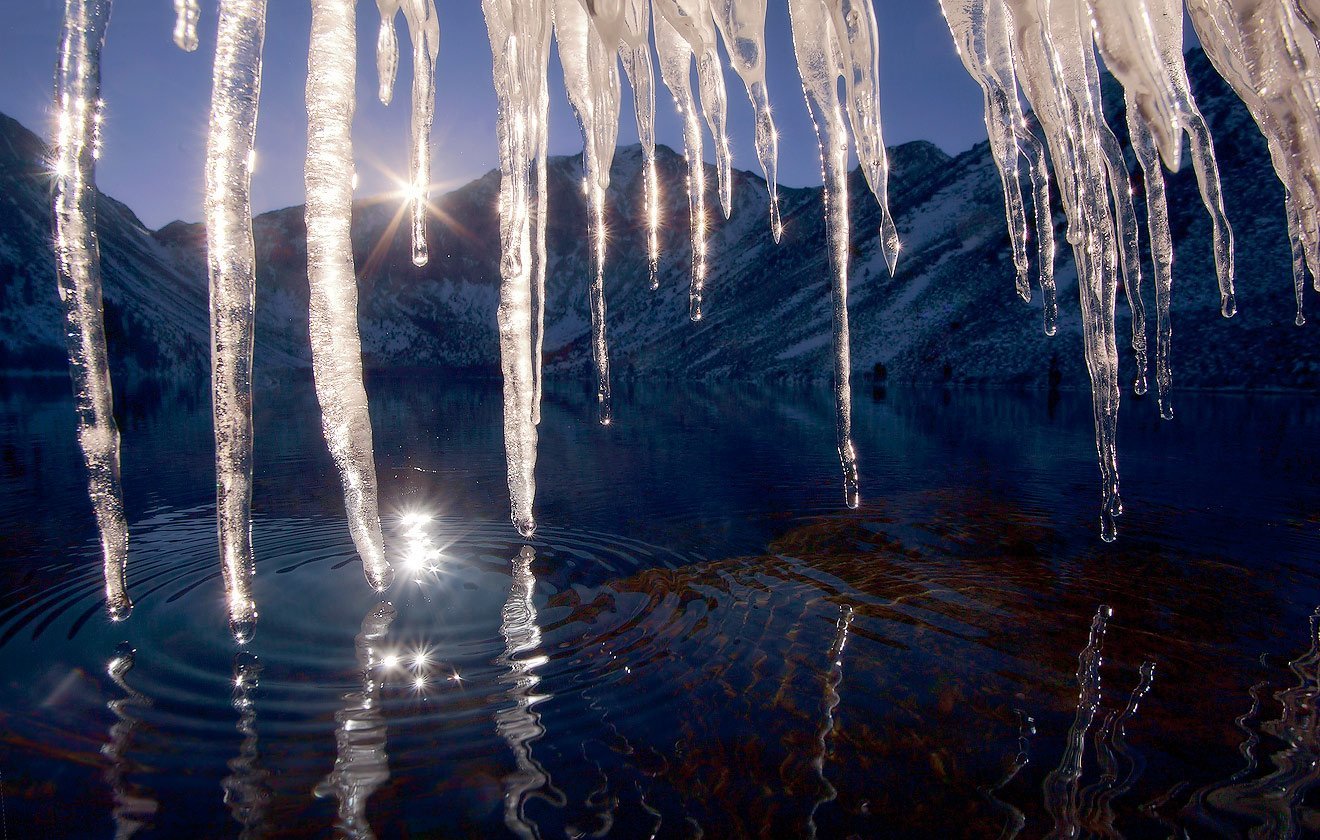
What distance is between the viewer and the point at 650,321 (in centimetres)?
17012

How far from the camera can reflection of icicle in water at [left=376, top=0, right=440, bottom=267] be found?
408 centimetres

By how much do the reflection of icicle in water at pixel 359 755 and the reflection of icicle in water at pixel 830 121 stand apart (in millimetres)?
3308

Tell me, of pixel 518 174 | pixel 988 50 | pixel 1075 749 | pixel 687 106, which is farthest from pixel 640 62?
pixel 1075 749

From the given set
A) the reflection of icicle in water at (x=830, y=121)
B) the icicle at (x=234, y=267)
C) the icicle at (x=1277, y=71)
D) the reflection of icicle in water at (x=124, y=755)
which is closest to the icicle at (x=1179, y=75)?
the icicle at (x=1277, y=71)

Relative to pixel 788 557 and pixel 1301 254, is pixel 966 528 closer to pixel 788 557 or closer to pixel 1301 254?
pixel 788 557

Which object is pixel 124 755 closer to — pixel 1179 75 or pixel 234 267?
pixel 234 267

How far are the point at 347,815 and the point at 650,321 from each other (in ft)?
553

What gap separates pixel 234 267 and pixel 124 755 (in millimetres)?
3265

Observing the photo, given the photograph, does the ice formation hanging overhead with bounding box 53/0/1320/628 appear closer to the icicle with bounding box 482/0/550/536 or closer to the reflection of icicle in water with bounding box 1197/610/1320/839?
the icicle with bounding box 482/0/550/536

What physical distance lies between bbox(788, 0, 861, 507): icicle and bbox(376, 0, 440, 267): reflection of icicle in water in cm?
218

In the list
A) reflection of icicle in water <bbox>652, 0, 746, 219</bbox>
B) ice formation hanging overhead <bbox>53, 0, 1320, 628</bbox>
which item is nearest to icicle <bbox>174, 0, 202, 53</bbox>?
ice formation hanging overhead <bbox>53, 0, 1320, 628</bbox>

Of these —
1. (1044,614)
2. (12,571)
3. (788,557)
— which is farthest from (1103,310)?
(12,571)

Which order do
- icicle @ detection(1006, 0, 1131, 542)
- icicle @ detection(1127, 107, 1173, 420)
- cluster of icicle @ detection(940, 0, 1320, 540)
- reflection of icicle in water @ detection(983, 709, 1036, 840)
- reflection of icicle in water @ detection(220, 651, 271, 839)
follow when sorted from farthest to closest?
icicle @ detection(1127, 107, 1173, 420), reflection of icicle in water @ detection(220, 651, 271, 839), reflection of icicle in water @ detection(983, 709, 1036, 840), icicle @ detection(1006, 0, 1131, 542), cluster of icicle @ detection(940, 0, 1320, 540)

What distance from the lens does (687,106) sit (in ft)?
15.7
